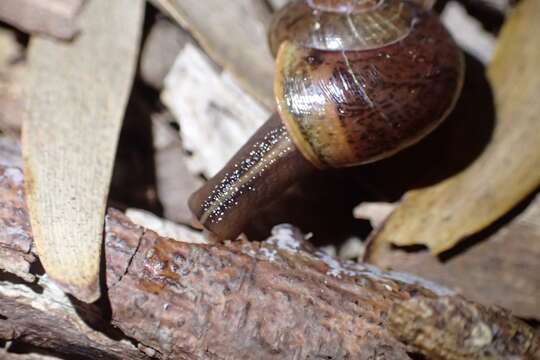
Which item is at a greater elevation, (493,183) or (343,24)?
(343,24)

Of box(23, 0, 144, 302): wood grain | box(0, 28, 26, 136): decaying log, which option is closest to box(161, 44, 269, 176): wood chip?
box(23, 0, 144, 302): wood grain

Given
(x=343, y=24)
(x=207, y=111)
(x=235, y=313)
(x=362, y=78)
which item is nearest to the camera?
(x=235, y=313)

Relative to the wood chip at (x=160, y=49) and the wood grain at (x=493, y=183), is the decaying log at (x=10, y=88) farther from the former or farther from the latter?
the wood grain at (x=493, y=183)

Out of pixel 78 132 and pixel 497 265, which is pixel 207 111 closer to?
pixel 78 132

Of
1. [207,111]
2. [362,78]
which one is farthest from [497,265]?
[207,111]

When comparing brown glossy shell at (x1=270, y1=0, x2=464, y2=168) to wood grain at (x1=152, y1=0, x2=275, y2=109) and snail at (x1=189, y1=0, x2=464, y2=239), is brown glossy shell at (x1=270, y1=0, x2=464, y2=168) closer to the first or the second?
snail at (x1=189, y1=0, x2=464, y2=239)

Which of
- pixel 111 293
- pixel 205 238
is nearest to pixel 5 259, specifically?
pixel 111 293

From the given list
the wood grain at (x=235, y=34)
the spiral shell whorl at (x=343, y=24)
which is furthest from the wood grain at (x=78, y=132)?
the spiral shell whorl at (x=343, y=24)
